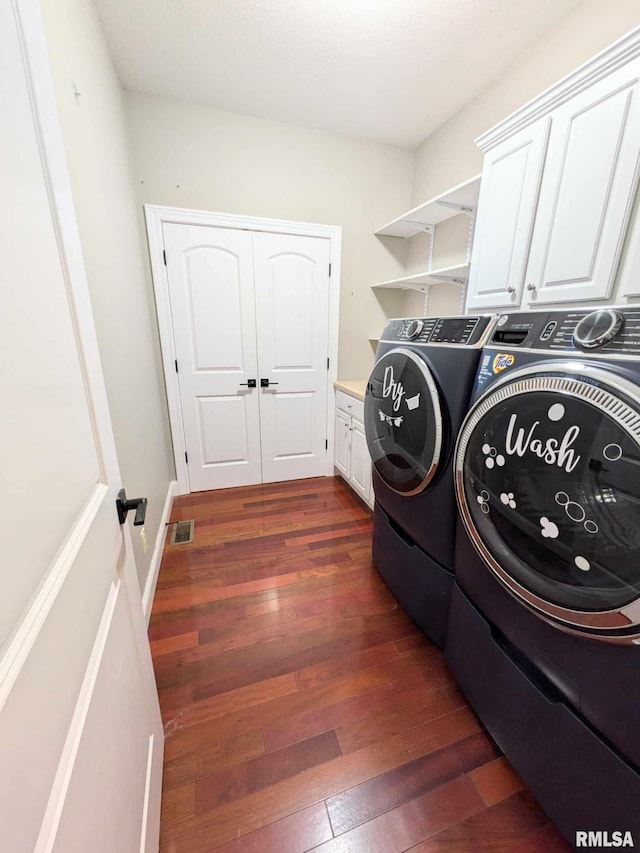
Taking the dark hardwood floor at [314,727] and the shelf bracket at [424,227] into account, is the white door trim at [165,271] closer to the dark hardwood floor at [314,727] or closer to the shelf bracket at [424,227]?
the shelf bracket at [424,227]

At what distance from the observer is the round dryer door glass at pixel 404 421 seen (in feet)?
3.65

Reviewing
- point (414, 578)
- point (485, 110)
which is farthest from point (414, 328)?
point (485, 110)

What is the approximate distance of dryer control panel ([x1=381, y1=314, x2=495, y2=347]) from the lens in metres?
1.01

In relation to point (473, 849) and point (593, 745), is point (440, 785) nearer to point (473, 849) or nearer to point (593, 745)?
point (473, 849)

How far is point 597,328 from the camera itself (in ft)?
2.22

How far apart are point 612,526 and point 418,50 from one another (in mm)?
2368

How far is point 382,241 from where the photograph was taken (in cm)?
272

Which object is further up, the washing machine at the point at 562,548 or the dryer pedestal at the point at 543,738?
the washing machine at the point at 562,548

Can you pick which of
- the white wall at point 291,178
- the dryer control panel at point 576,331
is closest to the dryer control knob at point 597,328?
the dryer control panel at point 576,331

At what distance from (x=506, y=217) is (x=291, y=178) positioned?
1643mm

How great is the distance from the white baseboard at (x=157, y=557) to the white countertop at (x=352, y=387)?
4.99ft

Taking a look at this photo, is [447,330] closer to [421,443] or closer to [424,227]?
[421,443]

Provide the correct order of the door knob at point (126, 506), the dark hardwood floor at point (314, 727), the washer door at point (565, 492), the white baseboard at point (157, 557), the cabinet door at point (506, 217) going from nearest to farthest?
the washer door at point (565, 492)
the door knob at point (126, 506)
the dark hardwood floor at point (314, 727)
the cabinet door at point (506, 217)
the white baseboard at point (157, 557)

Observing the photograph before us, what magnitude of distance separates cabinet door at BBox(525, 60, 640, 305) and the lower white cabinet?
125 centimetres
